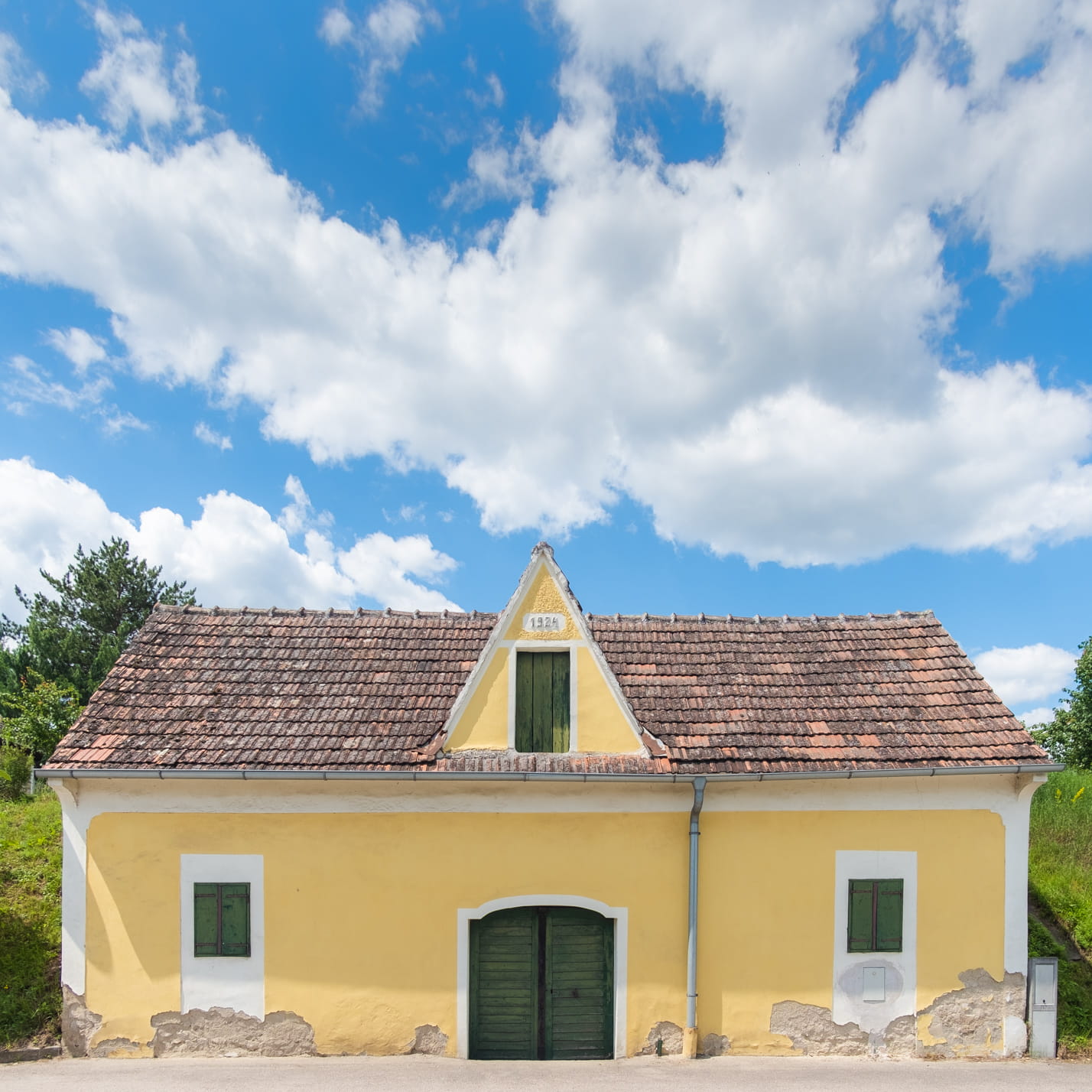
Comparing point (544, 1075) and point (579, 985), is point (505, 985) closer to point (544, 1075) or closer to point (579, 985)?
point (579, 985)

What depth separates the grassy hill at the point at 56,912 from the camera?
9547 mm

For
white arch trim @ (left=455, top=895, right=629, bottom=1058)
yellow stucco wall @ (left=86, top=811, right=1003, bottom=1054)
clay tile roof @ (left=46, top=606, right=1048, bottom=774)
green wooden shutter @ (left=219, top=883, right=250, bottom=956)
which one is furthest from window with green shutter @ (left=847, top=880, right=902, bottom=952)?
green wooden shutter @ (left=219, top=883, right=250, bottom=956)

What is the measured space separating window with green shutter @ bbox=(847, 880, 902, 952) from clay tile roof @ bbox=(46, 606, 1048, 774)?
164 cm

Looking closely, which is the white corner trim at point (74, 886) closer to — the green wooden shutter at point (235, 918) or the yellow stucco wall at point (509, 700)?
the green wooden shutter at point (235, 918)

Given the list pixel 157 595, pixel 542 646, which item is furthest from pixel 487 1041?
pixel 157 595

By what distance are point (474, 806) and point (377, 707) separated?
6.31 ft

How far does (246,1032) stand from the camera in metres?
9.11

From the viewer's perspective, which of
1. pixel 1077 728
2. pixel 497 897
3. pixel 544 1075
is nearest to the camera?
pixel 544 1075

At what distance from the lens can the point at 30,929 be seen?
10.9 meters

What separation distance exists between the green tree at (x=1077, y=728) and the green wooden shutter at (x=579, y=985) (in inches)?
959

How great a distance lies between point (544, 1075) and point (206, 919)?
4.63 meters

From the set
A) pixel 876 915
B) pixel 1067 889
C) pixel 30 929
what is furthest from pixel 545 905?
pixel 1067 889

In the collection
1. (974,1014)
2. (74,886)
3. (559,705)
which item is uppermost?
(559,705)

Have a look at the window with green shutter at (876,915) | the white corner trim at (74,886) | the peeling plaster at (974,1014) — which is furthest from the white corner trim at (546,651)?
the peeling plaster at (974,1014)
